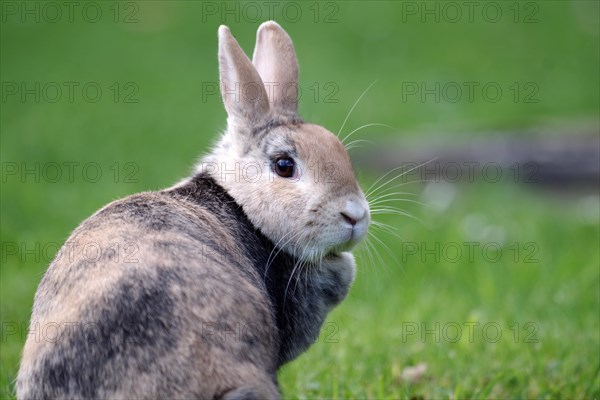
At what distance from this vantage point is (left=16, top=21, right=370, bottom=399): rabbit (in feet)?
10.3

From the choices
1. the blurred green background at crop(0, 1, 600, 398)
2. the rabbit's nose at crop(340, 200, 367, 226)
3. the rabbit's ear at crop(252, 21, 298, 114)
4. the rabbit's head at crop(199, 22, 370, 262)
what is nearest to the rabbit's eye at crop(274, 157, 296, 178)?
the rabbit's head at crop(199, 22, 370, 262)

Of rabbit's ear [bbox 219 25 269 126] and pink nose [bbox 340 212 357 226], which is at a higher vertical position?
rabbit's ear [bbox 219 25 269 126]

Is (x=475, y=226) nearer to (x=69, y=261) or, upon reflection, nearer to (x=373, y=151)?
(x=373, y=151)

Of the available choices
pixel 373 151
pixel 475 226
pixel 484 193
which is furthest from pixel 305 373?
pixel 373 151

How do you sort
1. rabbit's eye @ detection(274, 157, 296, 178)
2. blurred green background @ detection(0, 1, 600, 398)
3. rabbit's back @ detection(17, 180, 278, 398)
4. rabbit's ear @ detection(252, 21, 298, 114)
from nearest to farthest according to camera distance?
rabbit's back @ detection(17, 180, 278, 398)
rabbit's eye @ detection(274, 157, 296, 178)
rabbit's ear @ detection(252, 21, 298, 114)
blurred green background @ detection(0, 1, 600, 398)

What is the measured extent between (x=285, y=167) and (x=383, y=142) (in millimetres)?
6090

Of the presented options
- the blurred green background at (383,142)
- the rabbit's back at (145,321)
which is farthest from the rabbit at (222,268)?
the blurred green background at (383,142)

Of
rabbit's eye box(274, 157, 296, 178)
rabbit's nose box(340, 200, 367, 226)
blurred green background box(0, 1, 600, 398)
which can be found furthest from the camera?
blurred green background box(0, 1, 600, 398)

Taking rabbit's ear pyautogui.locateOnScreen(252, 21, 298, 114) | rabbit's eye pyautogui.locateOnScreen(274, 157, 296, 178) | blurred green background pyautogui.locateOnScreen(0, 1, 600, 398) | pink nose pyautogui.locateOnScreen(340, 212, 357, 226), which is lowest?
Result: blurred green background pyautogui.locateOnScreen(0, 1, 600, 398)

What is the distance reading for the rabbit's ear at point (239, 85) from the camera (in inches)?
170

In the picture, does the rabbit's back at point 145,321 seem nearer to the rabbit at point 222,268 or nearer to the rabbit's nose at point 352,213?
the rabbit at point 222,268

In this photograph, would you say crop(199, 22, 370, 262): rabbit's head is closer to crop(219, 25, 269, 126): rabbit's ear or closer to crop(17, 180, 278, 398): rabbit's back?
crop(219, 25, 269, 126): rabbit's ear

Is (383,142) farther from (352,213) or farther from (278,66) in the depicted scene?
(352,213)

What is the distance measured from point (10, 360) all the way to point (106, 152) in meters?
4.72
